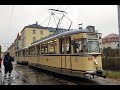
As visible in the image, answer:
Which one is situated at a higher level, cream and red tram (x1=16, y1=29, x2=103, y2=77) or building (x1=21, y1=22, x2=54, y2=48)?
building (x1=21, y1=22, x2=54, y2=48)

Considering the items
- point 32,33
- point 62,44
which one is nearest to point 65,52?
point 62,44

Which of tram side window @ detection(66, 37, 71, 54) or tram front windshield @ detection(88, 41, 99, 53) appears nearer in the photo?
tram front windshield @ detection(88, 41, 99, 53)

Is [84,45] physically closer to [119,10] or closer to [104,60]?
[119,10]

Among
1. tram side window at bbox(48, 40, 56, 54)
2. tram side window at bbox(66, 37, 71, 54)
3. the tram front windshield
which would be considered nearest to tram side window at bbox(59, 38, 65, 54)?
tram side window at bbox(66, 37, 71, 54)

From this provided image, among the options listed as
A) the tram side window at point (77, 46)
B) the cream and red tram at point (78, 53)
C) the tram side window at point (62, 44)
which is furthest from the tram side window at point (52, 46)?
the tram side window at point (77, 46)

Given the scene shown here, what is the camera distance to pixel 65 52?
17.0m

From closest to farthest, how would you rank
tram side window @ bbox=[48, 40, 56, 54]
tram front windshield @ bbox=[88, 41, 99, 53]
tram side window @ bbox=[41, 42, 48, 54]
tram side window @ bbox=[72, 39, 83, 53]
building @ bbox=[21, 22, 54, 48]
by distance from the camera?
tram front windshield @ bbox=[88, 41, 99, 53] < tram side window @ bbox=[72, 39, 83, 53] < tram side window @ bbox=[48, 40, 56, 54] < tram side window @ bbox=[41, 42, 48, 54] < building @ bbox=[21, 22, 54, 48]

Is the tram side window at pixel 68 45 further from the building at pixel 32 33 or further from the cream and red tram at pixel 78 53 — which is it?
the building at pixel 32 33

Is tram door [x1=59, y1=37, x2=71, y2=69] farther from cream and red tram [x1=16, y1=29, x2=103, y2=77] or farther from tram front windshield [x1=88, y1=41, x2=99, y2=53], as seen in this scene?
tram front windshield [x1=88, y1=41, x2=99, y2=53]

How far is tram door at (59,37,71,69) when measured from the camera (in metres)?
16.5

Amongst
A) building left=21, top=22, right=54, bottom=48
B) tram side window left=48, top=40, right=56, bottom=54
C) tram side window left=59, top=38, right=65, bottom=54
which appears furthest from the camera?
building left=21, top=22, right=54, bottom=48

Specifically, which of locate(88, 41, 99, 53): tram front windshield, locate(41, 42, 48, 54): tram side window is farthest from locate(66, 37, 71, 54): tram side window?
locate(41, 42, 48, 54): tram side window
